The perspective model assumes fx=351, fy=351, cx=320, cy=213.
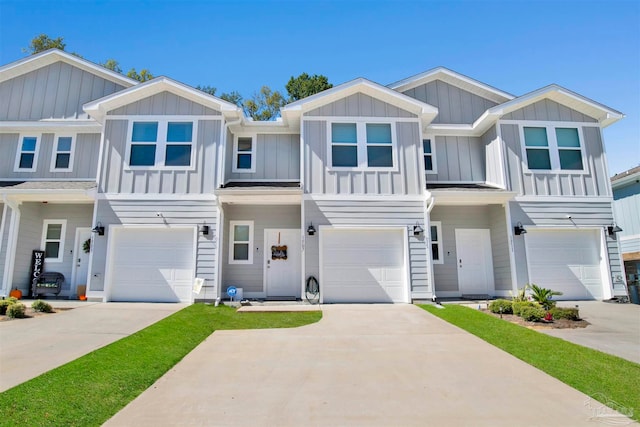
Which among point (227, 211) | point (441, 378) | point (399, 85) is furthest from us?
point (399, 85)

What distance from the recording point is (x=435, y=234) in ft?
36.7

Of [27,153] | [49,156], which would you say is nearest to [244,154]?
[49,156]

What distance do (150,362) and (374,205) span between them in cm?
692

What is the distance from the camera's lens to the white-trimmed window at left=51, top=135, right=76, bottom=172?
37.0ft

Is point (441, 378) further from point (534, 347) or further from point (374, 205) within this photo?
point (374, 205)

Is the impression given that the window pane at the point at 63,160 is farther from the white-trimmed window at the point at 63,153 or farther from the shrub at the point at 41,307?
the shrub at the point at 41,307

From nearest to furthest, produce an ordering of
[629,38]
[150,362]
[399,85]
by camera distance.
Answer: [150,362] < [629,38] < [399,85]

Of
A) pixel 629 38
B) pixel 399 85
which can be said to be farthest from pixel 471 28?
pixel 629 38

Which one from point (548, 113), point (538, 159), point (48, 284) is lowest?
point (48, 284)

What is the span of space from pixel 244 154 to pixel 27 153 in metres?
7.01

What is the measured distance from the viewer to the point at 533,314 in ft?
23.0

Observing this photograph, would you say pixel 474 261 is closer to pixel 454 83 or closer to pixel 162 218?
pixel 454 83

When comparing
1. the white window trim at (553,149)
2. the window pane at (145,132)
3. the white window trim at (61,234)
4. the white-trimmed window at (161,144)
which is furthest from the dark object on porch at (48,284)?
the white window trim at (553,149)

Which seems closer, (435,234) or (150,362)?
(150,362)
